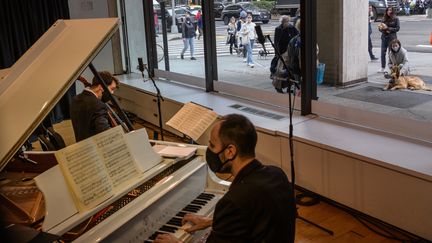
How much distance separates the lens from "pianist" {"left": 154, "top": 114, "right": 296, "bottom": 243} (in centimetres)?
168

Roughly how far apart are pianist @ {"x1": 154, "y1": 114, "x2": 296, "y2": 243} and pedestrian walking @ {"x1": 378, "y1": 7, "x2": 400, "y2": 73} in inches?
129

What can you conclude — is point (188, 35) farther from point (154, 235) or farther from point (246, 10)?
point (154, 235)

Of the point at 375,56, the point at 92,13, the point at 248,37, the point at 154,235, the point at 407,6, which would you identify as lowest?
the point at 154,235

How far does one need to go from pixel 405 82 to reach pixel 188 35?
4.28 m

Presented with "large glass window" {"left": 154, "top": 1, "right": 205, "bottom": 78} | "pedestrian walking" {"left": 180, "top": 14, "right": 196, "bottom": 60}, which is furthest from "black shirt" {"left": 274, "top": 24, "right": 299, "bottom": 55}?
"pedestrian walking" {"left": 180, "top": 14, "right": 196, "bottom": 60}

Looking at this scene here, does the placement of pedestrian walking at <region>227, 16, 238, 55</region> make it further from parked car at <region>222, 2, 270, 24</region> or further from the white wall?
the white wall

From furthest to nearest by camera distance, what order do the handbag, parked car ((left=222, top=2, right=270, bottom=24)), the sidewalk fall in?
the handbag → parked car ((left=222, top=2, right=270, bottom=24)) → the sidewalk

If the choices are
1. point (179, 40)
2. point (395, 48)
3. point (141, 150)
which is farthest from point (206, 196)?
point (179, 40)

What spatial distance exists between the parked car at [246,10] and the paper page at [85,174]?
461cm

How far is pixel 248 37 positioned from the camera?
26.0 ft

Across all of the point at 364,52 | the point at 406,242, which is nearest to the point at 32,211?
the point at 406,242

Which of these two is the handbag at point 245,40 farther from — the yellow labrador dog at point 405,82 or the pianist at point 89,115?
the pianist at point 89,115

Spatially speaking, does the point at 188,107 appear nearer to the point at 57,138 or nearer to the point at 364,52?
the point at 57,138

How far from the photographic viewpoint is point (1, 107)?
6.22 ft
